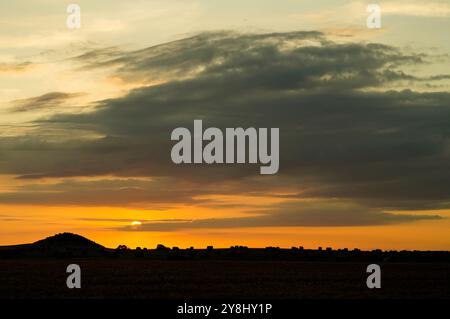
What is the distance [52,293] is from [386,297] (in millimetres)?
28182

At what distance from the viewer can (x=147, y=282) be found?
91125 mm

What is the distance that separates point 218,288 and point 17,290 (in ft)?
62.3
